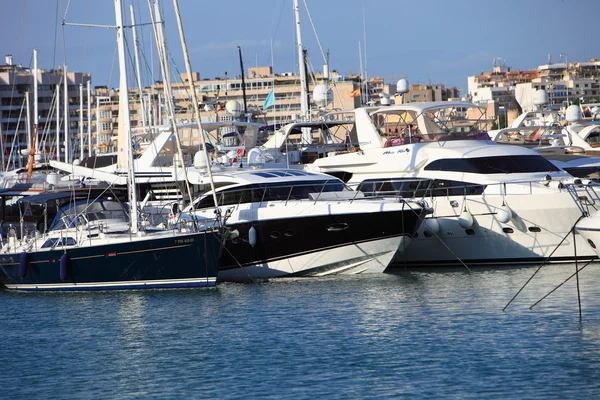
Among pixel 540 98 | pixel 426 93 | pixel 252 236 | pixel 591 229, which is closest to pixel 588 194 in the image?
pixel 591 229

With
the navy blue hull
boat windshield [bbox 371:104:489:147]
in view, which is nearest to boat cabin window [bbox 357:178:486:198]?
boat windshield [bbox 371:104:489:147]

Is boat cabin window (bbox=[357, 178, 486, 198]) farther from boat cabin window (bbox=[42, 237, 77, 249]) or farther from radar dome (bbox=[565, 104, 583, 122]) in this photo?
radar dome (bbox=[565, 104, 583, 122])

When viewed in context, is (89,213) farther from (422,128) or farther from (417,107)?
(422,128)

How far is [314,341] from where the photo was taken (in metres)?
18.5

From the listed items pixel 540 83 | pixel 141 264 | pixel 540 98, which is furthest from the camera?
pixel 540 83

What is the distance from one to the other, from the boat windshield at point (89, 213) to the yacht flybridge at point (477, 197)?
6.48 meters

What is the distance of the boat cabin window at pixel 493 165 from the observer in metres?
27.8

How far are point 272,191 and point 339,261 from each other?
249 cm

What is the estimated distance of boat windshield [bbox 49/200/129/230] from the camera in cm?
2623

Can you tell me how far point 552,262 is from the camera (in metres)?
27.0

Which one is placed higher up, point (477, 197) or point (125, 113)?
point (125, 113)

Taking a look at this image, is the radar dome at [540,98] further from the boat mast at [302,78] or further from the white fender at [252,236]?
the white fender at [252,236]

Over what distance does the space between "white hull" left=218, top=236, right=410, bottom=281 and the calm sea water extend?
509mm

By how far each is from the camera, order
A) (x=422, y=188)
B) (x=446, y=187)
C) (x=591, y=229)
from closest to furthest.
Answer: (x=591, y=229), (x=446, y=187), (x=422, y=188)
